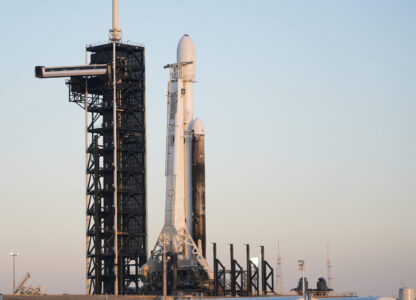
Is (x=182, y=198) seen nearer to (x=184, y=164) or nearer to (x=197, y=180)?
(x=197, y=180)

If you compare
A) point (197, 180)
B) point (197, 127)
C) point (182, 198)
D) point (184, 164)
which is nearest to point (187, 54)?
point (197, 127)

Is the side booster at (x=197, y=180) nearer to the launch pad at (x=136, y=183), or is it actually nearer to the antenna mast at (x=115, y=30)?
the launch pad at (x=136, y=183)

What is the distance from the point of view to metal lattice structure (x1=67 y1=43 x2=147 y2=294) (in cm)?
17762

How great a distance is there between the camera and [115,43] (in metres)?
185

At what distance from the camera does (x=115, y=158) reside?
178625 millimetres

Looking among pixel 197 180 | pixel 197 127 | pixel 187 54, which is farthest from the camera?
pixel 187 54

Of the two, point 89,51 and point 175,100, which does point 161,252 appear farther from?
point 89,51

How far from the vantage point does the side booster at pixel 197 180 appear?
16600 centimetres

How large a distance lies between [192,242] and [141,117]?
100ft

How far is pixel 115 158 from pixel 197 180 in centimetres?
1896

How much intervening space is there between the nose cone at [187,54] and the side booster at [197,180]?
8.38 meters

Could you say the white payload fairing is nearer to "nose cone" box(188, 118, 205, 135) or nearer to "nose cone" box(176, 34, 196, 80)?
"nose cone" box(188, 118, 205, 135)

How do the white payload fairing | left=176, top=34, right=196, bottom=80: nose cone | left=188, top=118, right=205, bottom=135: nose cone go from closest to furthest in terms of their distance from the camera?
the white payload fairing
left=188, top=118, right=205, bottom=135: nose cone
left=176, top=34, right=196, bottom=80: nose cone

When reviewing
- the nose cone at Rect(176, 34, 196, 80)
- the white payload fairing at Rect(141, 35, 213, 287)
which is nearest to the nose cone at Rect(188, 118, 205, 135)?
the white payload fairing at Rect(141, 35, 213, 287)
